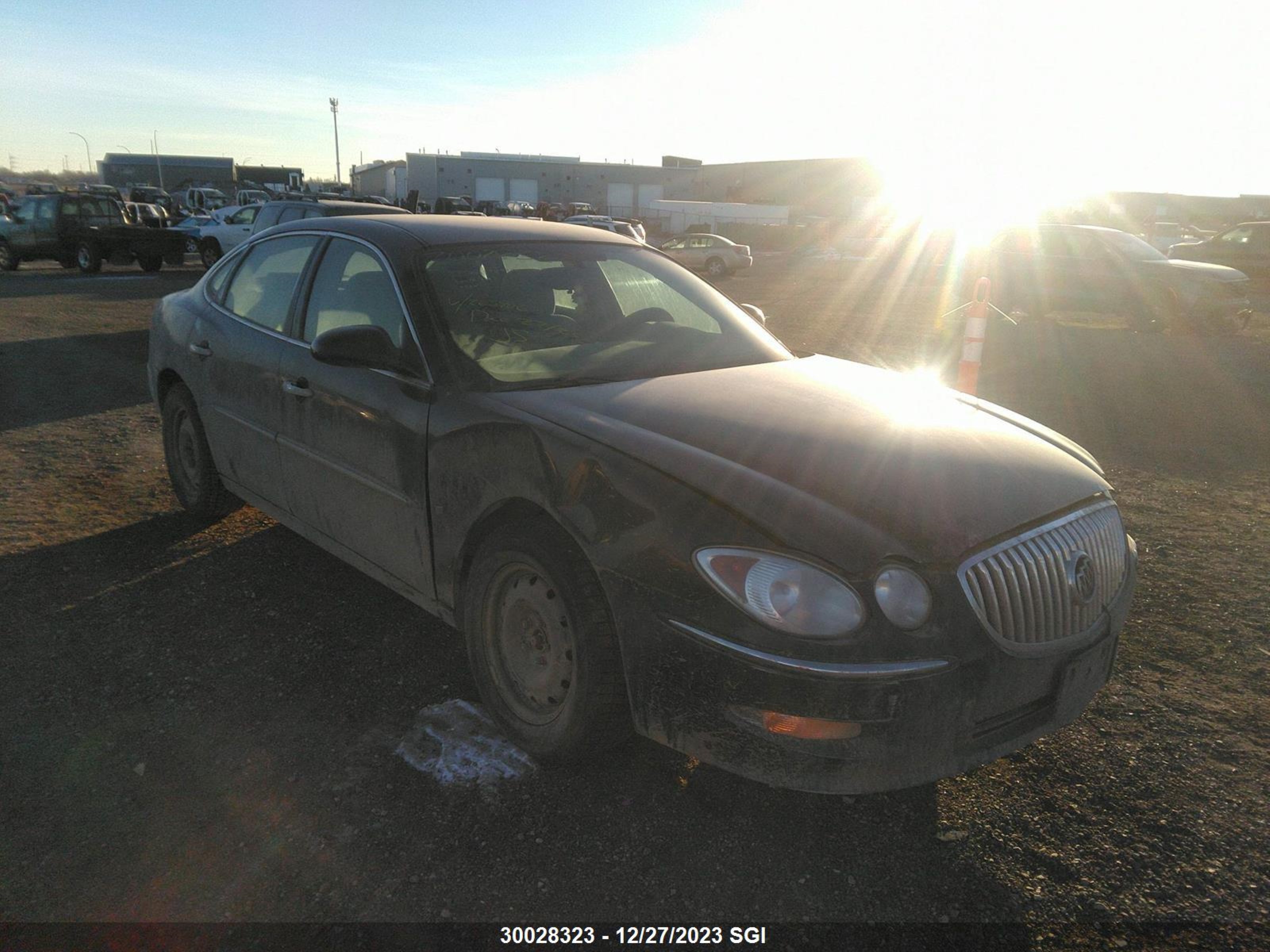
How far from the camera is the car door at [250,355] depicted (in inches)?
155

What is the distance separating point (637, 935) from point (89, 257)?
23.9 meters

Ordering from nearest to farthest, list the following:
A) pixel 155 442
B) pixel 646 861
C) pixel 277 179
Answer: pixel 646 861 → pixel 155 442 → pixel 277 179

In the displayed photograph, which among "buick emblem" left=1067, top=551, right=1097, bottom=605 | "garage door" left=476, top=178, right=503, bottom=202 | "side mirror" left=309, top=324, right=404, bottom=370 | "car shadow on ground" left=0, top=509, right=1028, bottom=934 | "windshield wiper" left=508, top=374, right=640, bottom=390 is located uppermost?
"garage door" left=476, top=178, right=503, bottom=202

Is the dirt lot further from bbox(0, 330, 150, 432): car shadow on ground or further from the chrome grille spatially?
bbox(0, 330, 150, 432): car shadow on ground

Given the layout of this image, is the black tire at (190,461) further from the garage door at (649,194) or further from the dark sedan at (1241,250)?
the garage door at (649,194)

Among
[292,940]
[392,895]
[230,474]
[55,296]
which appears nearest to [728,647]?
[392,895]

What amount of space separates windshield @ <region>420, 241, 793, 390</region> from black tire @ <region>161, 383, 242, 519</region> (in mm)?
2017

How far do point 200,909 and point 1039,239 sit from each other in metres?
16.6

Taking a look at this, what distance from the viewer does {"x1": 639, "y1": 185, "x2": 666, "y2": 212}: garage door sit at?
3332 inches

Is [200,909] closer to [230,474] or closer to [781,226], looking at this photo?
[230,474]

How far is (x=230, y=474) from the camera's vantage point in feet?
14.5

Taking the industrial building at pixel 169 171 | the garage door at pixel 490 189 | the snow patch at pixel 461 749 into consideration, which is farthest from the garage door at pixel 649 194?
the snow patch at pixel 461 749

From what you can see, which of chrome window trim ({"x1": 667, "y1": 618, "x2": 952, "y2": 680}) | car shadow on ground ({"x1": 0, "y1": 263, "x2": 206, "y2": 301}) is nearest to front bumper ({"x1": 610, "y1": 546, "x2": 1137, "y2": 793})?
chrome window trim ({"x1": 667, "y1": 618, "x2": 952, "y2": 680})

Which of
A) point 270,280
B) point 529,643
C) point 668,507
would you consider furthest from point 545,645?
point 270,280
